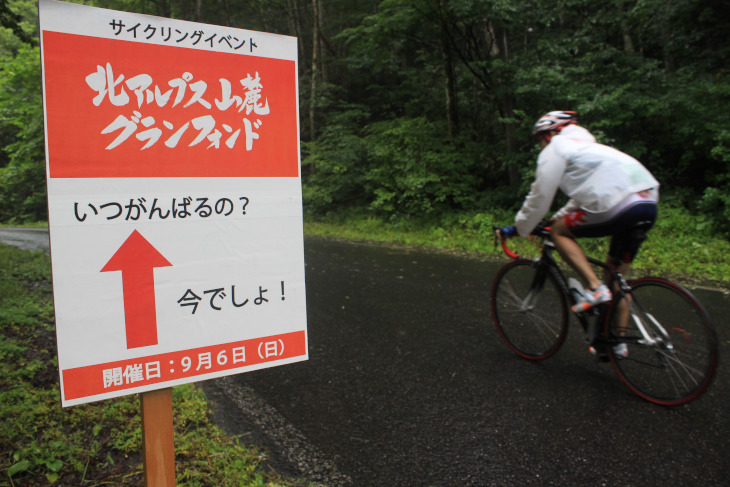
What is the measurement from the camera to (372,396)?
3297 mm

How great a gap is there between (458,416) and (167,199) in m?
2.25

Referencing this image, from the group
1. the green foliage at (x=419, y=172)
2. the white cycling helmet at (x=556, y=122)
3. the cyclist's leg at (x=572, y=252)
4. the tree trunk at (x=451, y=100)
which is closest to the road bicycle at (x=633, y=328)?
the cyclist's leg at (x=572, y=252)

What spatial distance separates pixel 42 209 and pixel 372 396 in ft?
118

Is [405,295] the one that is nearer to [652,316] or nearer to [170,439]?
[652,316]

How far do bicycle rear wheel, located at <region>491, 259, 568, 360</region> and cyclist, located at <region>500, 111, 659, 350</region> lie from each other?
340 millimetres

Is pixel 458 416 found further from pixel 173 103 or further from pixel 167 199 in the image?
pixel 173 103

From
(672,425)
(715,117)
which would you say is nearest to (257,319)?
(672,425)

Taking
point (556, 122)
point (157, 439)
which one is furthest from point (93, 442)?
point (556, 122)

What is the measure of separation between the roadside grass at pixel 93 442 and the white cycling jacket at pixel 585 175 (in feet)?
8.03

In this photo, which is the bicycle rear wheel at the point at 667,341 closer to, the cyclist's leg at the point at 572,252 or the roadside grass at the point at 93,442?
the cyclist's leg at the point at 572,252

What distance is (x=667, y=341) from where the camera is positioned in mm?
3096

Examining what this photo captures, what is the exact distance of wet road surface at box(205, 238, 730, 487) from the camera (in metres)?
2.41

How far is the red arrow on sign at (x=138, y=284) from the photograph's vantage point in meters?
1.48

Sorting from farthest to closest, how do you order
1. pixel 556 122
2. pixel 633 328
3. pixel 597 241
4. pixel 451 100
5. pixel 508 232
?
pixel 451 100 < pixel 597 241 < pixel 508 232 < pixel 556 122 < pixel 633 328
